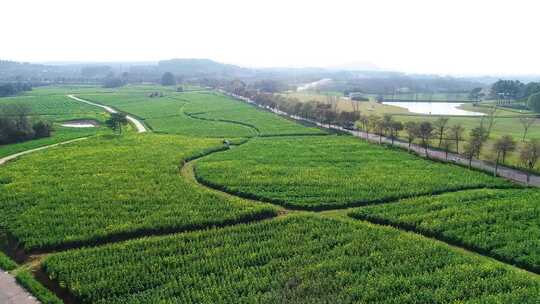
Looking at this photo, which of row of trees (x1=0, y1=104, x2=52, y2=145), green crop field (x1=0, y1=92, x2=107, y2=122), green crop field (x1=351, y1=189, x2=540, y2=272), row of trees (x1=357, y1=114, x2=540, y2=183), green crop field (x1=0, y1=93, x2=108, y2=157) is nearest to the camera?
green crop field (x1=351, y1=189, x2=540, y2=272)

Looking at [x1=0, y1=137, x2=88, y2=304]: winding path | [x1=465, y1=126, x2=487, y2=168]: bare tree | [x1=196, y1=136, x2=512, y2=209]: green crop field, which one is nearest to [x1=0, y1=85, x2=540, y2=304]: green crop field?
[x1=196, y1=136, x2=512, y2=209]: green crop field

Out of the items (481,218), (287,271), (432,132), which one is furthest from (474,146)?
(287,271)

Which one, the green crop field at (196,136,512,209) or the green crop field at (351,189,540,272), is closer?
the green crop field at (351,189,540,272)

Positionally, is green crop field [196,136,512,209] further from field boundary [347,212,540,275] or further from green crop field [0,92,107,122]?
green crop field [0,92,107,122]

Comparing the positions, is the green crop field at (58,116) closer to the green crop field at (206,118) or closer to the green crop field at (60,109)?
the green crop field at (60,109)

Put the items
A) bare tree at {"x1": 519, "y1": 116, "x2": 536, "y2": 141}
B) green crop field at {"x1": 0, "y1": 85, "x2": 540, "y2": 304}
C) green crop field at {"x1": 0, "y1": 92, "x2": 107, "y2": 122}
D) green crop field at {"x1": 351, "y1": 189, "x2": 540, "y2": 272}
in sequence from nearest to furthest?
green crop field at {"x1": 0, "y1": 85, "x2": 540, "y2": 304}
green crop field at {"x1": 351, "y1": 189, "x2": 540, "y2": 272}
bare tree at {"x1": 519, "y1": 116, "x2": 536, "y2": 141}
green crop field at {"x1": 0, "y1": 92, "x2": 107, "y2": 122}

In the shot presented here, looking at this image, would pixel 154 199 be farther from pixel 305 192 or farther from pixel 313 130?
pixel 313 130

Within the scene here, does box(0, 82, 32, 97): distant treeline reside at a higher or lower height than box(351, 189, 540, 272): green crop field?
higher

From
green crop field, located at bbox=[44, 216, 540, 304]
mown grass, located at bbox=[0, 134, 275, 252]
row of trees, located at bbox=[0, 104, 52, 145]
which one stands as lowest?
green crop field, located at bbox=[44, 216, 540, 304]
